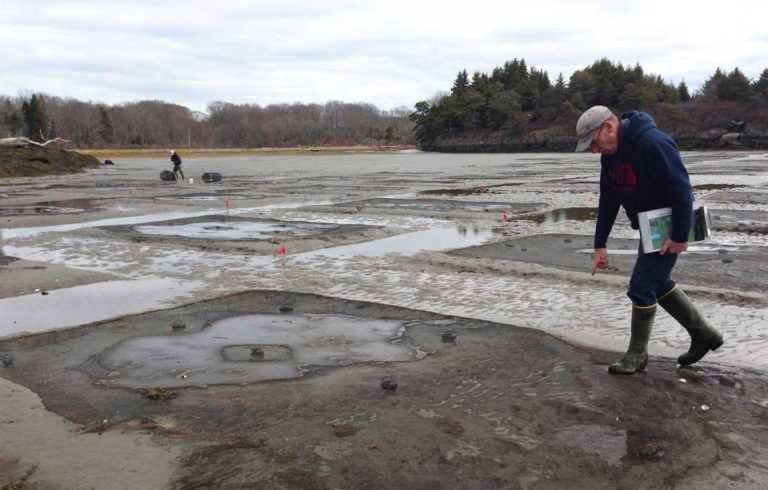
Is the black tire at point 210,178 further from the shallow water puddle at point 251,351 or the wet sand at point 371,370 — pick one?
the shallow water puddle at point 251,351

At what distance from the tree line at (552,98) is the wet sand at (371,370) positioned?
99.7 m

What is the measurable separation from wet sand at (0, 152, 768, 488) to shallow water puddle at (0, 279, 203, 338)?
0.05 m

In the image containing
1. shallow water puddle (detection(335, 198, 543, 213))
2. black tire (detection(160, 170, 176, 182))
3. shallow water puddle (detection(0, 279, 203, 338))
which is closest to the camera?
shallow water puddle (detection(0, 279, 203, 338))

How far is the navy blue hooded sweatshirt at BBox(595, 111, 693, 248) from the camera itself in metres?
5.04

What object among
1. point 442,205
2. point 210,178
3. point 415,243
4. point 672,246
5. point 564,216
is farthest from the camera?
point 210,178

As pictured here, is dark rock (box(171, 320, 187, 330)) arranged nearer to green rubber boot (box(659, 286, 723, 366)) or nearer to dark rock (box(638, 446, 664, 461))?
green rubber boot (box(659, 286, 723, 366))

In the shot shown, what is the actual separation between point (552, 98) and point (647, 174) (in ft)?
374

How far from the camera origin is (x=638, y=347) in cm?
545

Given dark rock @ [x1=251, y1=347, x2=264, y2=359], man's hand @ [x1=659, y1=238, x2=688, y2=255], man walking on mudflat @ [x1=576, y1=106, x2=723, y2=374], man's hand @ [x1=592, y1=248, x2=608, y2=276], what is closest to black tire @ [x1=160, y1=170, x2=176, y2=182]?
dark rock @ [x1=251, y1=347, x2=264, y2=359]

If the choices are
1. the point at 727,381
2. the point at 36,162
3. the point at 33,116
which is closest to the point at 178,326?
the point at 727,381

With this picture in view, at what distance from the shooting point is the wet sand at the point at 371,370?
4012 mm

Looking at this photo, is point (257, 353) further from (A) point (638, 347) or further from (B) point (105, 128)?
(B) point (105, 128)

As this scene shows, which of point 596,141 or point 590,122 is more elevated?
point 590,122

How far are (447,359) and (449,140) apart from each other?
118 meters
